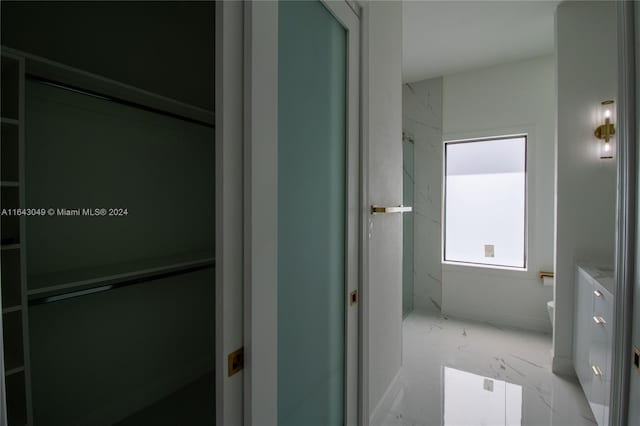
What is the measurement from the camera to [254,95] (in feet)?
2.65

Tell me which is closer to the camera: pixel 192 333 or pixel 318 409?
pixel 318 409

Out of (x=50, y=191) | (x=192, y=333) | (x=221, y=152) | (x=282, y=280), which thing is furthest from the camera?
(x=192, y=333)

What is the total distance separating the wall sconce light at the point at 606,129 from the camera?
223 cm

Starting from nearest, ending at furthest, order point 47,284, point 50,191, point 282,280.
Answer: point 282,280
point 47,284
point 50,191

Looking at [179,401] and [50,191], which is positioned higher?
[50,191]

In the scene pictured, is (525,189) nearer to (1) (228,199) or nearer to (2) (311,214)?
(2) (311,214)

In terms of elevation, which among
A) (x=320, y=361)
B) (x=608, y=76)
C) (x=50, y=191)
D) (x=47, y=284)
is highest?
(x=608, y=76)

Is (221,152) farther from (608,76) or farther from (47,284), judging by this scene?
(608,76)

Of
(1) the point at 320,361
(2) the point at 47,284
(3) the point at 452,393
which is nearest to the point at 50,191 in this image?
(2) the point at 47,284

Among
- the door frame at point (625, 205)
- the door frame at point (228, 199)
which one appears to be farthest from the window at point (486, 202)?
the door frame at point (228, 199)

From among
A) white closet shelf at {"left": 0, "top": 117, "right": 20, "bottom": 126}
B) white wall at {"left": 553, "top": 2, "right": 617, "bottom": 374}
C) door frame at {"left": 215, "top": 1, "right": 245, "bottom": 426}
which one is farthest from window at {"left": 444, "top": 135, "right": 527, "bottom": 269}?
white closet shelf at {"left": 0, "top": 117, "right": 20, "bottom": 126}

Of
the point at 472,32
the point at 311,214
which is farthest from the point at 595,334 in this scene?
the point at 472,32

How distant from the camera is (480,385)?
238cm

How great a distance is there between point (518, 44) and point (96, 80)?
3.57 meters
